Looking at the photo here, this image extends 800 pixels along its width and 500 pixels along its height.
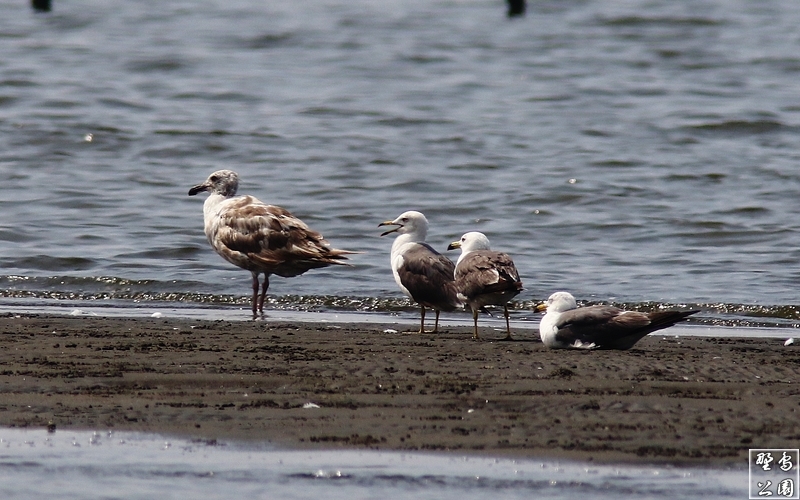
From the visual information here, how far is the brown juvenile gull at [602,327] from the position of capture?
25.2 feet

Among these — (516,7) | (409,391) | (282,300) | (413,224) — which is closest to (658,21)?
(516,7)

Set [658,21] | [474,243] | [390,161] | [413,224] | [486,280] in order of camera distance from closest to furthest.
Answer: [486,280]
[474,243]
[413,224]
[390,161]
[658,21]

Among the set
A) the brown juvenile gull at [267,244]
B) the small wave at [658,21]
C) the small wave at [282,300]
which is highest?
the brown juvenile gull at [267,244]

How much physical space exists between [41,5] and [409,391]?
87.7 feet

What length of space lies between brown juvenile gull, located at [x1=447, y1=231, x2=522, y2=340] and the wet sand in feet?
1.09

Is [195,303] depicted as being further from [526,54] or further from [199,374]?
[526,54]

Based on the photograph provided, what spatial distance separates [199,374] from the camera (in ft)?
21.6

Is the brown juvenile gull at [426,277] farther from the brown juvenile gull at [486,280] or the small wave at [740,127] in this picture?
the small wave at [740,127]

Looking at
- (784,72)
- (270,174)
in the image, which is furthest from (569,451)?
(784,72)

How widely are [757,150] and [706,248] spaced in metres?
5.85

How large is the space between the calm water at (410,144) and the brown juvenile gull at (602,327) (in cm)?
213

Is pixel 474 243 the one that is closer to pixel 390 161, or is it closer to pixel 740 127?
pixel 390 161

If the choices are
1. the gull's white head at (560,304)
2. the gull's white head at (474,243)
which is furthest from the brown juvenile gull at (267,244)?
the gull's white head at (560,304)

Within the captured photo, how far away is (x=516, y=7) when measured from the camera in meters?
30.7
